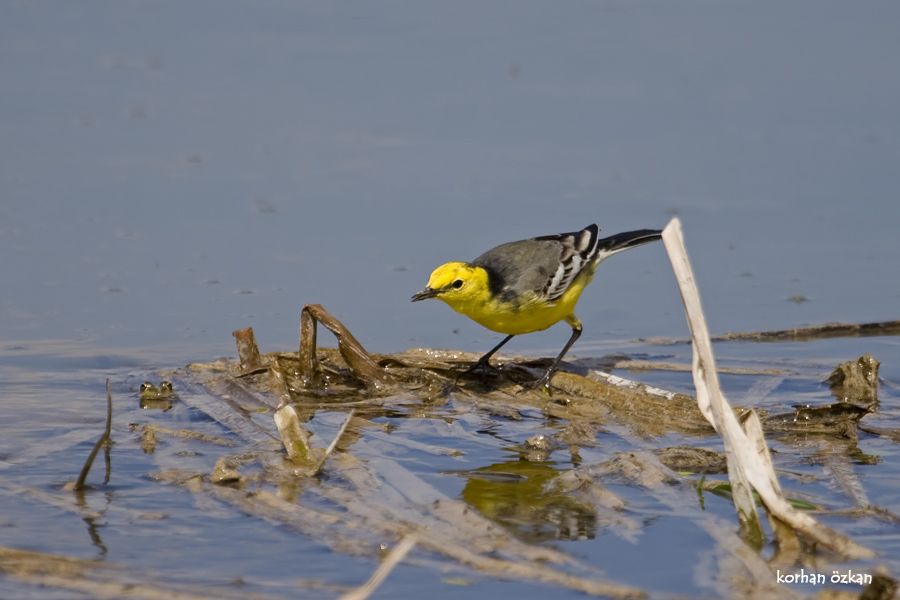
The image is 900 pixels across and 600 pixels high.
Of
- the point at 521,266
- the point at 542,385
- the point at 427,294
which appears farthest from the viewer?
the point at 521,266

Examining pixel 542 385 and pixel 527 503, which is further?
pixel 542 385

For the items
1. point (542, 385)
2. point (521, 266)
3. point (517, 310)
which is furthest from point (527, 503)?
point (521, 266)

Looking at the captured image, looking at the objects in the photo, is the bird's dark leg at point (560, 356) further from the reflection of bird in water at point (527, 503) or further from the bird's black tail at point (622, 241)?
the reflection of bird in water at point (527, 503)

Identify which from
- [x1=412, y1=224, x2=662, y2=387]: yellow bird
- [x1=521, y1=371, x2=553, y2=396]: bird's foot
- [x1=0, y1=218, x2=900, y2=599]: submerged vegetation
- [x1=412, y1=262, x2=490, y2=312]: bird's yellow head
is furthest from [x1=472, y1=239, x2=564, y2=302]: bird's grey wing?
[x1=521, y1=371, x2=553, y2=396]: bird's foot

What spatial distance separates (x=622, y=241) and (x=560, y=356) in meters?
1.46

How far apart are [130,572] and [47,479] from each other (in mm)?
1511

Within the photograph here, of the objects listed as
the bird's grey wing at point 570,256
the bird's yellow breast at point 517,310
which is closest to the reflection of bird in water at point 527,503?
the bird's yellow breast at point 517,310

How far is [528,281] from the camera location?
991cm

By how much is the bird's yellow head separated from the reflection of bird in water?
2.10 m

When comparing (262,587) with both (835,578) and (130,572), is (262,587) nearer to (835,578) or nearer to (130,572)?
(130,572)

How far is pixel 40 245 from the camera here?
11.5m

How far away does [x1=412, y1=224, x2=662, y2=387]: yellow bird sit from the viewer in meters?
9.62

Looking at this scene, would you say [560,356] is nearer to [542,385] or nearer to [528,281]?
[542,385]

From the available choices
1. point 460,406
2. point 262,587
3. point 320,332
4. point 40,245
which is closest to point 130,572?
point 262,587
